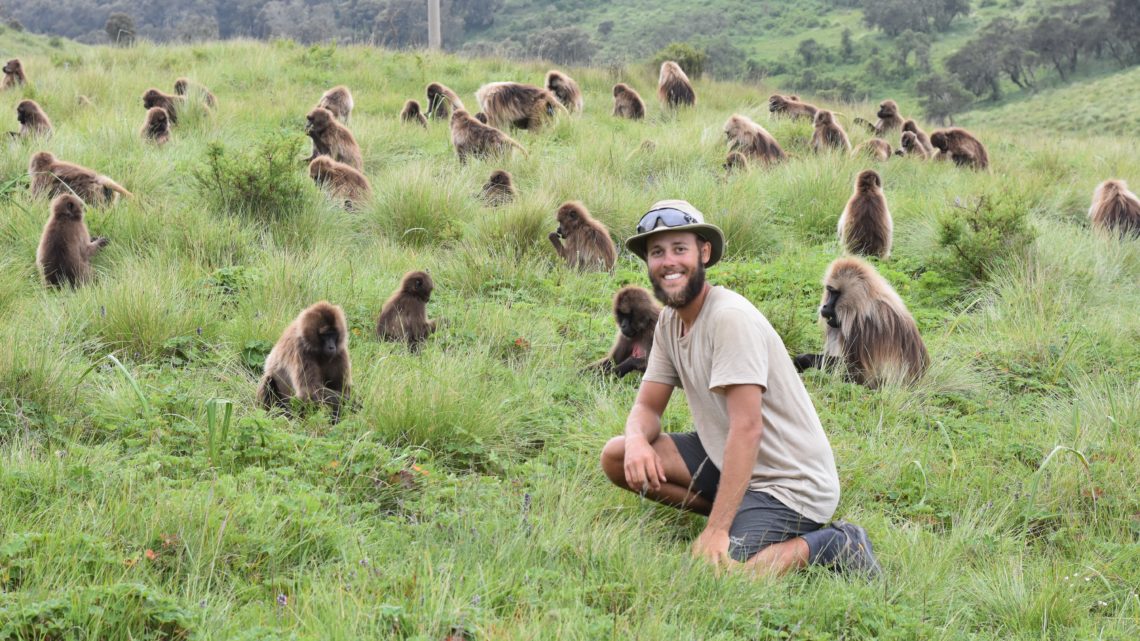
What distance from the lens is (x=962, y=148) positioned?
47.0 feet

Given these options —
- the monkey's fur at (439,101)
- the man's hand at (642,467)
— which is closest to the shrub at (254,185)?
the man's hand at (642,467)

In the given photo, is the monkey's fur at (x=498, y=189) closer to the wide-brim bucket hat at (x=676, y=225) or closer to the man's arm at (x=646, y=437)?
A: the man's arm at (x=646, y=437)

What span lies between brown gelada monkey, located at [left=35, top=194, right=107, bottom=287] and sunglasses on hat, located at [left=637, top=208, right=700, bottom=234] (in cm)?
485

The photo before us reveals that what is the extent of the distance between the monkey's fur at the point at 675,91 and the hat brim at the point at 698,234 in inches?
534

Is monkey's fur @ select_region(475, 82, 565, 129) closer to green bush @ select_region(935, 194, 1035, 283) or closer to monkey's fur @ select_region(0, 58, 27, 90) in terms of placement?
monkey's fur @ select_region(0, 58, 27, 90)

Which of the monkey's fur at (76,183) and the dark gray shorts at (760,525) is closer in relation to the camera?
the dark gray shorts at (760,525)

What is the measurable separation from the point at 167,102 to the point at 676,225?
1093 cm

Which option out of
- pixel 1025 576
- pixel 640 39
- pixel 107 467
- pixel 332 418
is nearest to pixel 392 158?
pixel 332 418

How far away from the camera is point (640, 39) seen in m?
53.1

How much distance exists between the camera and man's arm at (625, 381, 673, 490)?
4.52 meters

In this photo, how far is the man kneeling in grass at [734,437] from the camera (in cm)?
427

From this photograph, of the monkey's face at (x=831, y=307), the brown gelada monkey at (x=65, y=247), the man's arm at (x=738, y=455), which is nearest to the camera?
the man's arm at (x=738, y=455)

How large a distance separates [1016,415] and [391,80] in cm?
1426

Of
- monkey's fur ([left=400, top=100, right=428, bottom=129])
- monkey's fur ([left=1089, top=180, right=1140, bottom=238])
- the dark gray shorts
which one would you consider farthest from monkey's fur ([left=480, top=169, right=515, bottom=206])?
the dark gray shorts
